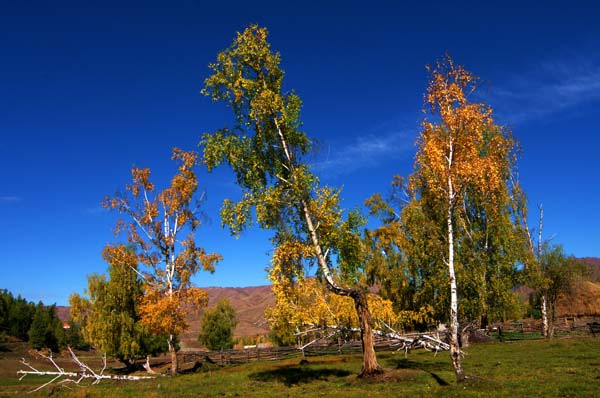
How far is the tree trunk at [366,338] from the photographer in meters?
21.0

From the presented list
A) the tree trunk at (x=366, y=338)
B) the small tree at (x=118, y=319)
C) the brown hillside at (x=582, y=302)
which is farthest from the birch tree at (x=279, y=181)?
the brown hillside at (x=582, y=302)

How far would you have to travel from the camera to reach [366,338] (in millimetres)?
21031

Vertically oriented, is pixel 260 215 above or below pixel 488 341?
above

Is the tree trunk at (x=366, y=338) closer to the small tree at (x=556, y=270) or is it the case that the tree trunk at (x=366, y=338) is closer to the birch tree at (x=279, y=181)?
the birch tree at (x=279, y=181)

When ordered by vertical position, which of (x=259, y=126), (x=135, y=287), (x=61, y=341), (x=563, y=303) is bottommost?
(x=61, y=341)

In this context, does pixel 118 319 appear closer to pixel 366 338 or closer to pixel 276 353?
pixel 276 353

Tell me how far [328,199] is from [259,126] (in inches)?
208

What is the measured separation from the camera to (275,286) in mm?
20969

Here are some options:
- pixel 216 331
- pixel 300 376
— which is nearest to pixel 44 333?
pixel 216 331

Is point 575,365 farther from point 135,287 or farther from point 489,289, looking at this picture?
point 135,287

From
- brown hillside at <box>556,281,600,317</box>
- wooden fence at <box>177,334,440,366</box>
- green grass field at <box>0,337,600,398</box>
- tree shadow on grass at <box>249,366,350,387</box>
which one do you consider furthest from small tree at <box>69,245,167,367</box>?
brown hillside at <box>556,281,600,317</box>

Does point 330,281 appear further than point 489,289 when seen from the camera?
No

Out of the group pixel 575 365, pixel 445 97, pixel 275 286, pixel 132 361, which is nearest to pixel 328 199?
pixel 275 286

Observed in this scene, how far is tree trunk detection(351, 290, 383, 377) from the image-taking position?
2100 cm
